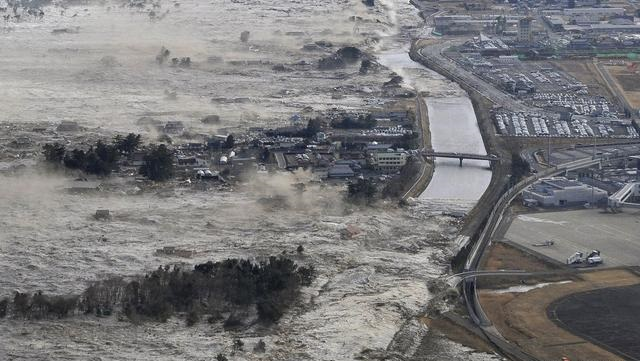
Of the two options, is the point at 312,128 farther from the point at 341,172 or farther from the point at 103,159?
the point at 103,159

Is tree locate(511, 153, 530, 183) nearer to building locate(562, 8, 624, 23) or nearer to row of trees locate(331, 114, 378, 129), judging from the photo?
row of trees locate(331, 114, 378, 129)

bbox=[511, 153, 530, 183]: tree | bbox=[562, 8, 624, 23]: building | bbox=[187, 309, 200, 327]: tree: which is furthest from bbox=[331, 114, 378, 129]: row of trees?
bbox=[562, 8, 624, 23]: building

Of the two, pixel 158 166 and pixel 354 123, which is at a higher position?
pixel 158 166

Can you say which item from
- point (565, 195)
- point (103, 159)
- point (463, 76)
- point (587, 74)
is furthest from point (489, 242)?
point (587, 74)

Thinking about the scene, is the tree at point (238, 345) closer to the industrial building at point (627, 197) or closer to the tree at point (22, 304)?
the tree at point (22, 304)

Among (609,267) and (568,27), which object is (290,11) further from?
(609,267)

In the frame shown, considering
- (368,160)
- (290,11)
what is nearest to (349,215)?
(368,160)

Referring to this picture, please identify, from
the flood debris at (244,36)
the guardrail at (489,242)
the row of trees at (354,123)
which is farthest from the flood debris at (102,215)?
the flood debris at (244,36)
